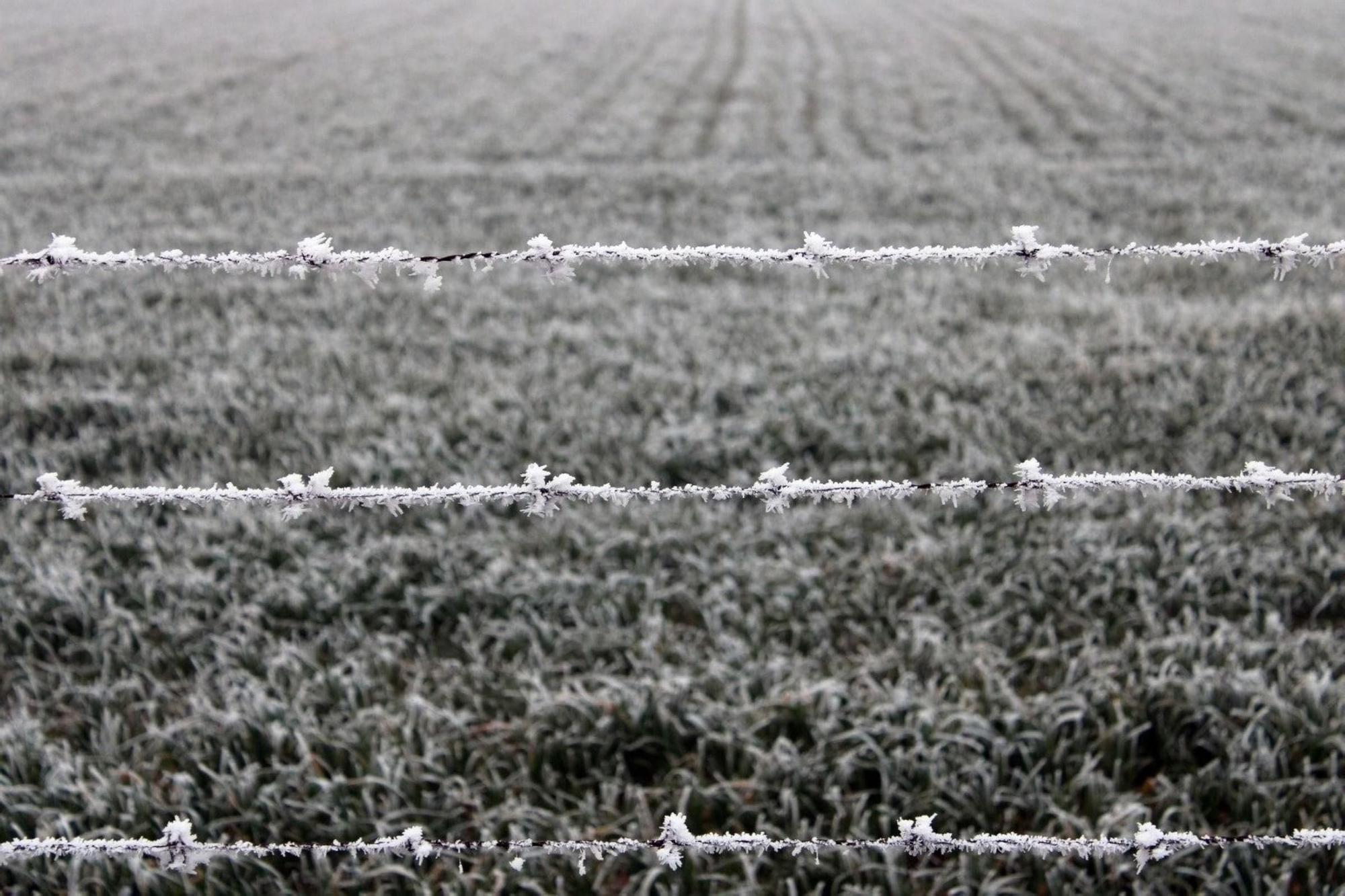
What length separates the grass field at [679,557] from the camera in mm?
3029

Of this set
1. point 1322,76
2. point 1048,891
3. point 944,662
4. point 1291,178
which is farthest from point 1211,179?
point 1048,891

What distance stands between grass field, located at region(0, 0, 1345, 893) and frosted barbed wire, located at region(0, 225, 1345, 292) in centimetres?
175

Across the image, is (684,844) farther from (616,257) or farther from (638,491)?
(616,257)

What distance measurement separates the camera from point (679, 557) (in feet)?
14.3

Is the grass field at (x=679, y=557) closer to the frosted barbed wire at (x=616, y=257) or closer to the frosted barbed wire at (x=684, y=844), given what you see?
the frosted barbed wire at (x=684, y=844)

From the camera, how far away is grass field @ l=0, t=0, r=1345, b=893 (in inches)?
119

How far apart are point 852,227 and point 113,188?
8610 mm

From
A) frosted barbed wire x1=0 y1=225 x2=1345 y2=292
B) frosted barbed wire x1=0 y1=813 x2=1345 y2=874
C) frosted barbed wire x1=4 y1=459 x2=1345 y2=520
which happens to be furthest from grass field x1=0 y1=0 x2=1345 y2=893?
frosted barbed wire x1=0 y1=225 x2=1345 y2=292

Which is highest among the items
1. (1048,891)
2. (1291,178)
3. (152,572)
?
(1291,178)

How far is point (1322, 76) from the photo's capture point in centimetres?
1811

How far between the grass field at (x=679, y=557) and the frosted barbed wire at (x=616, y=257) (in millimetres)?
1748

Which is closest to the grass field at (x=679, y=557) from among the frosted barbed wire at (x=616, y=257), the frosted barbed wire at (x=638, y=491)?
the frosted barbed wire at (x=638, y=491)

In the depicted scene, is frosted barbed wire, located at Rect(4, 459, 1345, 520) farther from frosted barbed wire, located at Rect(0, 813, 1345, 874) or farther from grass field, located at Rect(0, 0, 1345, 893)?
grass field, located at Rect(0, 0, 1345, 893)

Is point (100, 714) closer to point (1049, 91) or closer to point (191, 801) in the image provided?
point (191, 801)
